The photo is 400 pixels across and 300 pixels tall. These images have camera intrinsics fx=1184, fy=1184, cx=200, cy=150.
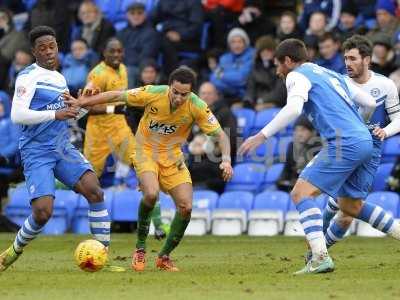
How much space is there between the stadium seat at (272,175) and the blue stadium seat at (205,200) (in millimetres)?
958

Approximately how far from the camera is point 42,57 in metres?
13.4

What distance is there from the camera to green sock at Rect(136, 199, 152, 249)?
44.7 feet

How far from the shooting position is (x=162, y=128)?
13734mm

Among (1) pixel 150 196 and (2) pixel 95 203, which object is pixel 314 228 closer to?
(1) pixel 150 196

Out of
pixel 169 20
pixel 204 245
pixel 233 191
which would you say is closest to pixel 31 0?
pixel 169 20

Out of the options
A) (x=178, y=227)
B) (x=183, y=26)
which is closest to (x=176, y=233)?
(x=178, y=227)

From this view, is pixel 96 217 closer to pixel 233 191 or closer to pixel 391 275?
pixel 391 275

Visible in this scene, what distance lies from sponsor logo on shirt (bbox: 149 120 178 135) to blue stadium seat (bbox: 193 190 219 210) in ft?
21.9

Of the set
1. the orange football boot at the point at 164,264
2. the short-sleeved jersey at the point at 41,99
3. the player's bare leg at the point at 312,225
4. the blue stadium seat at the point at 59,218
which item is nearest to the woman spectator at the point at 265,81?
the blue stadium seat at the point at 59,218

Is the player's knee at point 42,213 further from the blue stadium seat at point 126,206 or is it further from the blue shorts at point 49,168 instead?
the blue stadium seat at point 126,206

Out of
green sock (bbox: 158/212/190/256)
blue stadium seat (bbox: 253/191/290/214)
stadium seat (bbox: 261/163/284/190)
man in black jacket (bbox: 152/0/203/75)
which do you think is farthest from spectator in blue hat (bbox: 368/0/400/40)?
green sock (bbox: 158/212/190/256)

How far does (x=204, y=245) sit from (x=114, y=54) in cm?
346

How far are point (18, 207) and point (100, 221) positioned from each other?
27.7 feet

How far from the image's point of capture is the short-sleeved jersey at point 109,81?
18.8 metres
